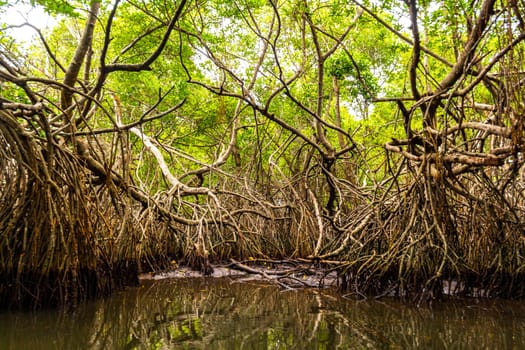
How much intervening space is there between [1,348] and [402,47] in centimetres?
596

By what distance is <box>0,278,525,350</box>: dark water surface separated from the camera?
279 centimetres

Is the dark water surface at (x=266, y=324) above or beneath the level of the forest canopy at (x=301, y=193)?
beneath

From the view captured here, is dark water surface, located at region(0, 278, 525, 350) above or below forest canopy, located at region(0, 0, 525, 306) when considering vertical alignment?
below

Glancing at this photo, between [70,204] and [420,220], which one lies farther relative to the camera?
[420,220]

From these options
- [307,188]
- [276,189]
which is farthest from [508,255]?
[276,189]

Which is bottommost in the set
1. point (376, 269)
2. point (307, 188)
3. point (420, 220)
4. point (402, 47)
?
point (376, 269)

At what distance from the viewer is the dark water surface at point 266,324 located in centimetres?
279

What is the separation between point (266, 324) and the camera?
3305mm

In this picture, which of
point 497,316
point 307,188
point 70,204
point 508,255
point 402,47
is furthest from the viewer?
point 307,188

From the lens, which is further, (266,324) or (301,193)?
(301,193)

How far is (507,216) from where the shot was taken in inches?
166

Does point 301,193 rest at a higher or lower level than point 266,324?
higher

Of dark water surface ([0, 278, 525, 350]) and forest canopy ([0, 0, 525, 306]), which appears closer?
dark water surface ([0, 278, 525, 350])

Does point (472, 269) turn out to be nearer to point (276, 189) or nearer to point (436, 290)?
point (436, 290)
